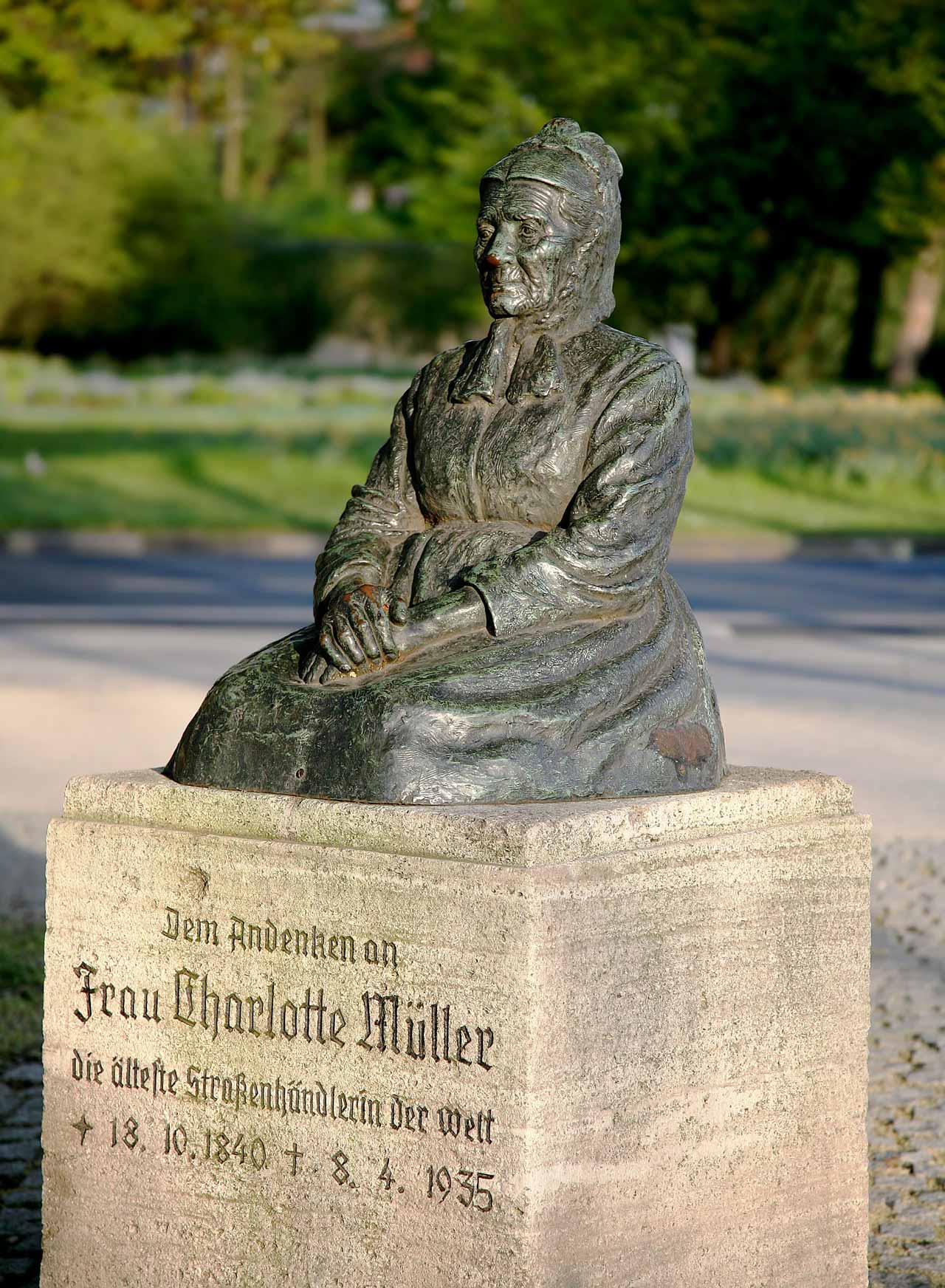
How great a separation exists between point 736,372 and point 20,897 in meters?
44.2

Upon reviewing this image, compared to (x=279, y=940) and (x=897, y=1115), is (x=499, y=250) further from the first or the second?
(x=897, y=1115)

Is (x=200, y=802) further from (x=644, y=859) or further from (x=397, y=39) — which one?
(x=397, y=39)

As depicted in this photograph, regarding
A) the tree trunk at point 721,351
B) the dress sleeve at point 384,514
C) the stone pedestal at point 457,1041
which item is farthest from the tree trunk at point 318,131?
the stone pedestal at point 457,1041

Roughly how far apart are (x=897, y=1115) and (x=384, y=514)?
2536 millimetres

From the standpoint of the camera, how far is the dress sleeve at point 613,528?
4.39 m

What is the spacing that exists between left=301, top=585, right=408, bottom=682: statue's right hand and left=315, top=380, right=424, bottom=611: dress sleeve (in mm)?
242

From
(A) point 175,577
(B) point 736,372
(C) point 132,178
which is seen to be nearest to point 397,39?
(C) point 132,178

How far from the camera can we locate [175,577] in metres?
20.5

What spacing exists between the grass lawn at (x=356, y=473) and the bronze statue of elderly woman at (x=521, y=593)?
1953 centimetres

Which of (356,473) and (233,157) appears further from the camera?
(233,157)

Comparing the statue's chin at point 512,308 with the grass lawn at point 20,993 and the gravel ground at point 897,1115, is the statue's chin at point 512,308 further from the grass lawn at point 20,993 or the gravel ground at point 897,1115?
the grass lawn at point 20,993

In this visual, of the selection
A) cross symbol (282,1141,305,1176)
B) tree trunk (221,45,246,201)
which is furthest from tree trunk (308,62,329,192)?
cross symbol (282,1141,305,1176)

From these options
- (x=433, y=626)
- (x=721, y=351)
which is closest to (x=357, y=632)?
(x=433, y=626)

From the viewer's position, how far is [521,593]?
14.4 feet
